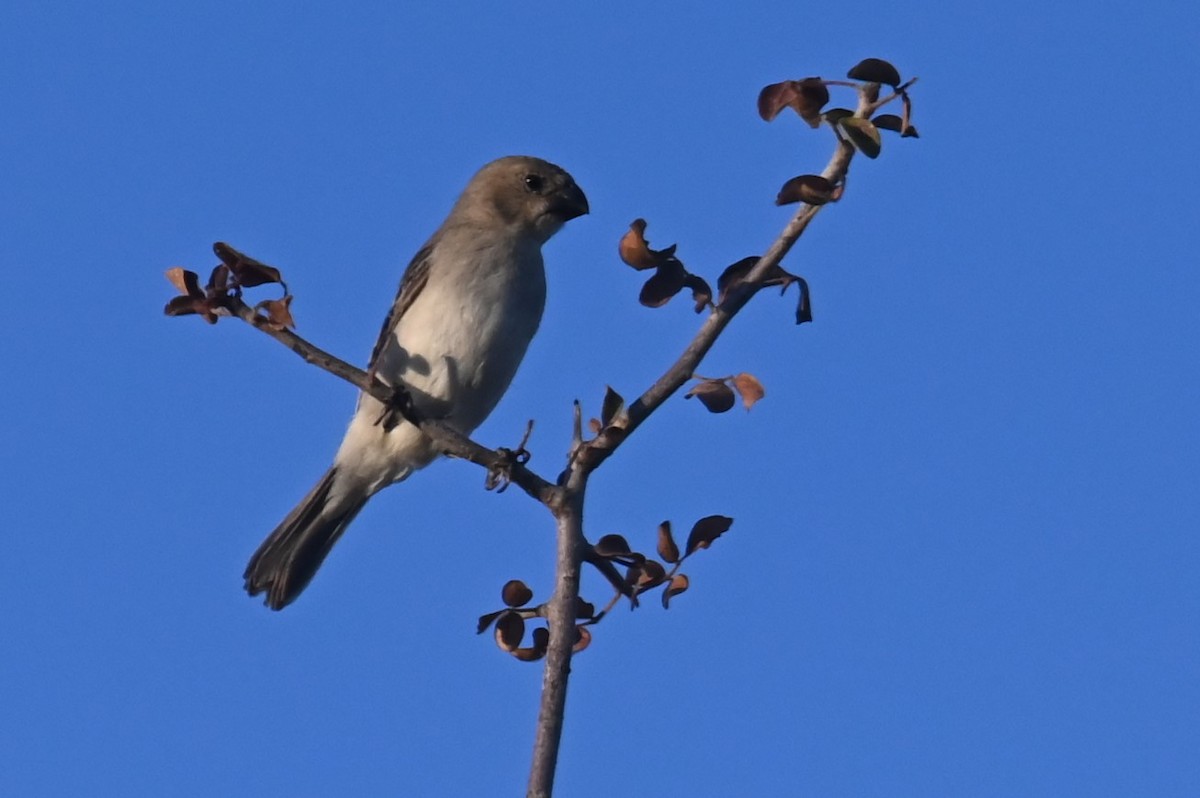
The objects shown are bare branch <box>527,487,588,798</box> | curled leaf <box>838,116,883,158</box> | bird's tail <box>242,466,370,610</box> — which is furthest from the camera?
bird's tail <box>242,466,370,610</box>

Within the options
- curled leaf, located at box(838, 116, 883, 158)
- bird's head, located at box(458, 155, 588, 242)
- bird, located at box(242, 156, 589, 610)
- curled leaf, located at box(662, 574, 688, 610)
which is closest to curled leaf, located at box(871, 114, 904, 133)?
curled leaf, located at box(838, 116, 883, 158)

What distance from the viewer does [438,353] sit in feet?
28.1

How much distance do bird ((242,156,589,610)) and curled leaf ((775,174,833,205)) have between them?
436 cm

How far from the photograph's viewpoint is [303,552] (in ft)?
29.5

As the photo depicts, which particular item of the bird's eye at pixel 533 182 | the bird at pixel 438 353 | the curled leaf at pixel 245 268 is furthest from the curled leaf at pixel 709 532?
the bird's eye at pixel 533 182

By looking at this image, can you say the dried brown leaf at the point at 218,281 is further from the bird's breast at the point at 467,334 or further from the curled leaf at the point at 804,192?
the bird's breast at the point at 467,334

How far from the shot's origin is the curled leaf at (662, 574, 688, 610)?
4734 millimetres

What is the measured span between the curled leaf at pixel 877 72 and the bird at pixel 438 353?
4440 mm

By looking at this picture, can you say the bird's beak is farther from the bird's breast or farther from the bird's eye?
the bird's breast

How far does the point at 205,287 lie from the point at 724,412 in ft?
5.38

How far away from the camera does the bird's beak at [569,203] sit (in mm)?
9695

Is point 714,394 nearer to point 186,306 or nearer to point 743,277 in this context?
point 743,277

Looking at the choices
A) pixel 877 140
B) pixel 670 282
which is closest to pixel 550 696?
pixel 670 282

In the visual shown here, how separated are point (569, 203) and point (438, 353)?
164 centimetres
